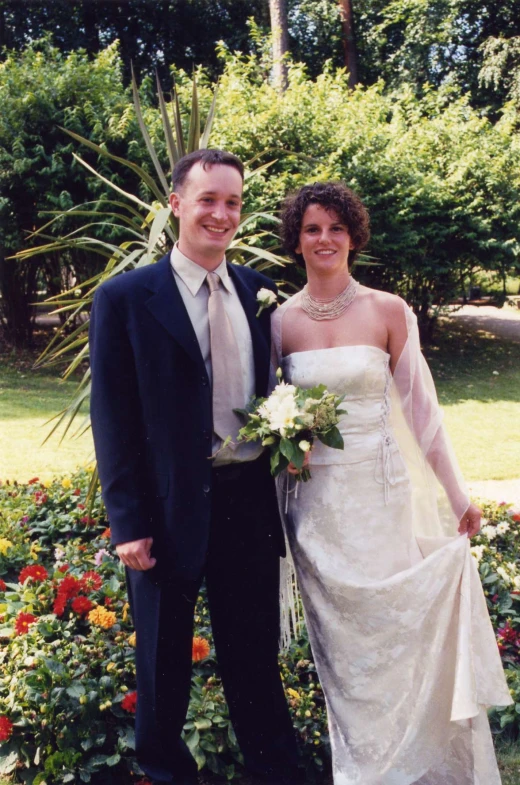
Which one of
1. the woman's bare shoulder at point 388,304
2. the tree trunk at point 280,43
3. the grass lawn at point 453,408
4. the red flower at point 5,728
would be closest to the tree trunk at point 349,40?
the tree trunk at point 280,43

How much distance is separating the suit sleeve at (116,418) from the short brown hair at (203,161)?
0.45m

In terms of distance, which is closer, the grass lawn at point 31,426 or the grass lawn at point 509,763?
the grass lawn at point 509,763

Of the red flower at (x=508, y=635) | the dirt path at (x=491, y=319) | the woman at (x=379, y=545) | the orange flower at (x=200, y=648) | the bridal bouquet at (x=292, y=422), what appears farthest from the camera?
the dirt path at (x=491, y=319)

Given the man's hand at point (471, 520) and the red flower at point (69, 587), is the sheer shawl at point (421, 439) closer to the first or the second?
the man's hand at point (471, 520)

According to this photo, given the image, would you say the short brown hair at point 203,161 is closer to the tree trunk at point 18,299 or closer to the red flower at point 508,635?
the red flower at point 508,635

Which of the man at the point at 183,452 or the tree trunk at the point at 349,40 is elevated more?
the tree trunk at the point at 349,40

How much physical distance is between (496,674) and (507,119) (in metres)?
15.5

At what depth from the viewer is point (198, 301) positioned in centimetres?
241

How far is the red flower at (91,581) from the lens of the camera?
349 centimetres

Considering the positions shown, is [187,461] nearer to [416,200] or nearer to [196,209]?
[196,209]

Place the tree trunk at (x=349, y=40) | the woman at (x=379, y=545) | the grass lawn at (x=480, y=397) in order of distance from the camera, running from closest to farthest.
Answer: the woman at (x=379, y=545)
the grass lawn at (x=480, y=397)
the tree trunk at (x=349, y=40)

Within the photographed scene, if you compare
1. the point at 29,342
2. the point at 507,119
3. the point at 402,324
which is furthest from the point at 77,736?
the point at 507,119

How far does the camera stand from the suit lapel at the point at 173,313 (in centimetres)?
231

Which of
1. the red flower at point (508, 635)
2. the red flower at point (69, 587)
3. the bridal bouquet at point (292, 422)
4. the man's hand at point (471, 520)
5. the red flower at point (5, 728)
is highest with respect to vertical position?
the bridal bouquet at point (292, 422)
